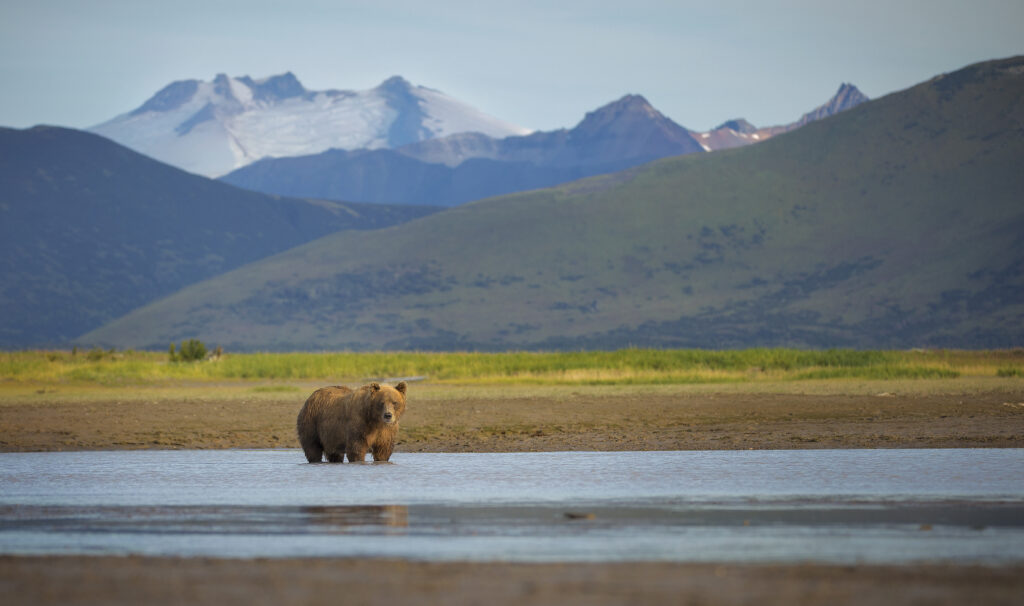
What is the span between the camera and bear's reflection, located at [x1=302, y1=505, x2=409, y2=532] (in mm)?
13781

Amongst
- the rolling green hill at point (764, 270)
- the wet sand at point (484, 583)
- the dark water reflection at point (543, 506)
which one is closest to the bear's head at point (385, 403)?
the dark water reflection at point (543, 506)

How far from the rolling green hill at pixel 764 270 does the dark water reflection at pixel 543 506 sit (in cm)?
13591

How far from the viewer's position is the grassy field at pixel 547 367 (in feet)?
161

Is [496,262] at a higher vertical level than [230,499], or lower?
higher

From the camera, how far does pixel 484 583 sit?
10.0 m

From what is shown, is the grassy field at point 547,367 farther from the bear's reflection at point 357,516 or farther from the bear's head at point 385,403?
the bear's reflection at point 357,516

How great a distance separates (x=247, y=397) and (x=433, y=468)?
2119cm

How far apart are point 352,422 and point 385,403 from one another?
1.00 meters

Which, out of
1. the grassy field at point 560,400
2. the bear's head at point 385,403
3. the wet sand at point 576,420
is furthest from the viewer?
the grassy field at point 560,400

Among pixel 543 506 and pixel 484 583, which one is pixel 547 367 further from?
pixel 484 583

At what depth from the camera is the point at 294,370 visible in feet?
196

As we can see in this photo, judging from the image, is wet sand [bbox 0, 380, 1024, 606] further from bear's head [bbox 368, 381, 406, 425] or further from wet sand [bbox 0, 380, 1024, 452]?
bear's head [bbox 368, 381, 406, 425]

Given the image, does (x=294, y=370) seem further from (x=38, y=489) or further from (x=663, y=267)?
(x=663, y=267)

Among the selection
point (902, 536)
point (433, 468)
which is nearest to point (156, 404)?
point (433, 468)
